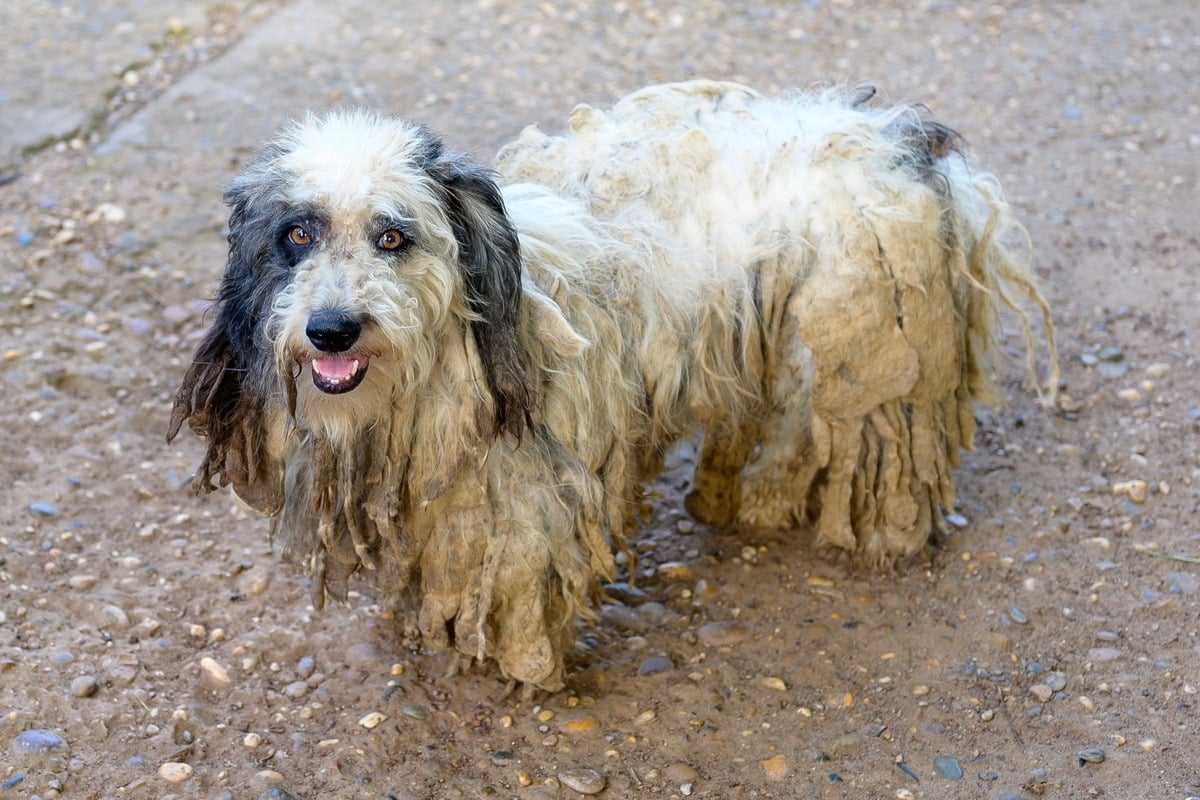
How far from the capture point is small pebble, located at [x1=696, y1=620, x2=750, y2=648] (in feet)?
13.9

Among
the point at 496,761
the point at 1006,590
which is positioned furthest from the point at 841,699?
the point at 496,761

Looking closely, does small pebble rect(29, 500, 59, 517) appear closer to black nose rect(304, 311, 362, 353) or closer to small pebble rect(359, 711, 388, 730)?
small pebble rect(359, 711, 388, 730)

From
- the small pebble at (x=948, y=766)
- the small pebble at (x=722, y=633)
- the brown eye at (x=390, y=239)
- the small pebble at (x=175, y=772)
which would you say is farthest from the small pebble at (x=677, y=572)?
the brown eye at (x=390, y=239)

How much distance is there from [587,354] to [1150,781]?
6.51 ft

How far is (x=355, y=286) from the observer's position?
3.08 meters

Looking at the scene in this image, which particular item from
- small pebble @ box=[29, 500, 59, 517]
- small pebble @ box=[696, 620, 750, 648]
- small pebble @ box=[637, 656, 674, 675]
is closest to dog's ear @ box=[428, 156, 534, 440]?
A: small pebble @ box=[637, 656, 674, 675]

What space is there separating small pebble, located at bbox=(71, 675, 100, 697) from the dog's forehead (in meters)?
1.69

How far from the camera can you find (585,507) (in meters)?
3.72

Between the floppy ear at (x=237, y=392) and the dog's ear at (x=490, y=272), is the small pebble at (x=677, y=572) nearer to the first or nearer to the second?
the dog's ear at (x=490, y=272)

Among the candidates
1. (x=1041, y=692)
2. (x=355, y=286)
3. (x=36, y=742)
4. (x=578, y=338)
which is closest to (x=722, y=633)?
(x=1041, y=692)

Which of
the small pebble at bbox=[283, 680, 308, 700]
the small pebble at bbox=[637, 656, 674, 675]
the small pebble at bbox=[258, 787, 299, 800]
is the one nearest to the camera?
the small pebble at bbox=[258, 787, 299, 800]

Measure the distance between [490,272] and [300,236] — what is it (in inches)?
19.0

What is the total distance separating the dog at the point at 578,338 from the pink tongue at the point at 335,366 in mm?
11

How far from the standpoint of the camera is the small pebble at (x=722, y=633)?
4.24 metres
